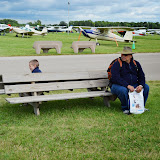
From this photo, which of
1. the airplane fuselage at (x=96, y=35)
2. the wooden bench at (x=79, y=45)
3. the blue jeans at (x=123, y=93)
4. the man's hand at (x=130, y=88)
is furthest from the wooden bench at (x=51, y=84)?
the airplane fuselage at (x=96, y=35)

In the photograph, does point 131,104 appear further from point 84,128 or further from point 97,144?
point 97,144

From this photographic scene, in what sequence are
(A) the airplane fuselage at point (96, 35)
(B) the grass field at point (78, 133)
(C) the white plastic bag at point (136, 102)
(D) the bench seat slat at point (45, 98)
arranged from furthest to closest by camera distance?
(A) the airplane fuselage at point (96, 35) → (C) the white plastic bag at point (136, 102) → (D) the bench seat slat at point (45, 98) → (B) the grass field at point (78, 133)

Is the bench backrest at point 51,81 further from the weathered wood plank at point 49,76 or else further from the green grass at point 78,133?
the green grass at point 78,133

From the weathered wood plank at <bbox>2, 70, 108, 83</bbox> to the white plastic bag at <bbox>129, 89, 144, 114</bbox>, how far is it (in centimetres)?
112

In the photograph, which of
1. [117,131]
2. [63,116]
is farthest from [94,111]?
[117,131]

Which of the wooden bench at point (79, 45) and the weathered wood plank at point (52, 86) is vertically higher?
the weathered wood plank at point (52, 86)

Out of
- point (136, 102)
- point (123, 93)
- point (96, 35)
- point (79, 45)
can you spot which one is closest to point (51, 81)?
point (123, 93)

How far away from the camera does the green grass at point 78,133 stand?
3.84m

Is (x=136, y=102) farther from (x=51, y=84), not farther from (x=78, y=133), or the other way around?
(x=51, y=84)

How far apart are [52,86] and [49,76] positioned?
10.3 inches

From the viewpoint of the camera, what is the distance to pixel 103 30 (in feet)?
106

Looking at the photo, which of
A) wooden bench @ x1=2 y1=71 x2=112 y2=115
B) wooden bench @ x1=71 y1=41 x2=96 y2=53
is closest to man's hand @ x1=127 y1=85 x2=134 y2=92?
wooden bench @ x1=2 y1=71 x2=112 y2=115

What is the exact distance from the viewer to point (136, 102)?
5652 millimetres

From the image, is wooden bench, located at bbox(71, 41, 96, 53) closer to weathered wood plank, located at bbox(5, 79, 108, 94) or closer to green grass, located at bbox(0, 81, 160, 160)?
weathered wood plank, located at bbox(5, 79, 108, 94)
